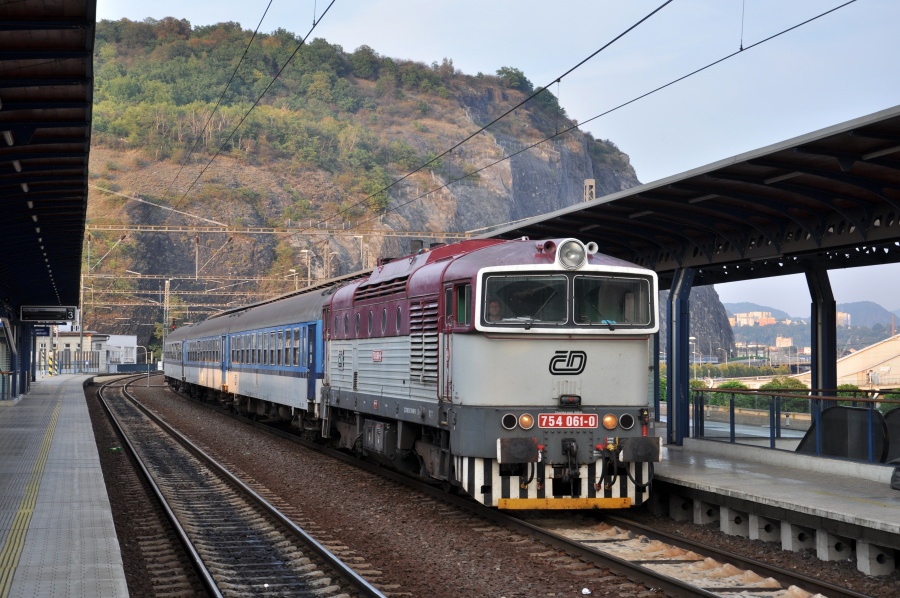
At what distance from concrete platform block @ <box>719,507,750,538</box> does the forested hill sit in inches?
2947

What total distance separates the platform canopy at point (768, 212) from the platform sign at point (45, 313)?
1203 inches

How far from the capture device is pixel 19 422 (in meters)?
27.5

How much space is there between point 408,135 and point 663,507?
5785 inches

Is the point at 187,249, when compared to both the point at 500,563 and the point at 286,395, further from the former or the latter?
the point at 500,563

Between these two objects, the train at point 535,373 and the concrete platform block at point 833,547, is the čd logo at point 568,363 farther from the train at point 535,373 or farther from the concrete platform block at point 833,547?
the concrete platform block at point 833,547

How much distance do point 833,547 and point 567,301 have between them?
408 cm

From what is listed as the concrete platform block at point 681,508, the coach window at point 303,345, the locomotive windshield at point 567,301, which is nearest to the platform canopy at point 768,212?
the locomotive windshield at point 567,301

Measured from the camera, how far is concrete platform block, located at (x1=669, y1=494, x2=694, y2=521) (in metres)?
12.9

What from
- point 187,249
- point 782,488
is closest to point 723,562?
point 782,488

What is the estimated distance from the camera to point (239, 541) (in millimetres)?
11516

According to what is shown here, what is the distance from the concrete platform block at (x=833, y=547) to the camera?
10227 mm

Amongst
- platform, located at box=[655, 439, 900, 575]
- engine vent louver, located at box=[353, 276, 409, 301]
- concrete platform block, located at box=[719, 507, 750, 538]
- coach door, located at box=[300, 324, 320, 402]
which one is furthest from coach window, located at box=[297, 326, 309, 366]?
concrete platform block, located at box=[719, 507, 750, 538]

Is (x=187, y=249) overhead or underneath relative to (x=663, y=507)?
overhead

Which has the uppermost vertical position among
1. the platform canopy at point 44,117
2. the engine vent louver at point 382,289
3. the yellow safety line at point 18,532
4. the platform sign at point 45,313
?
the platform canopy at point 44,117
